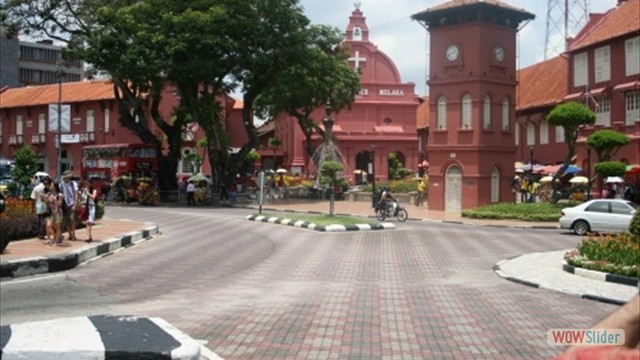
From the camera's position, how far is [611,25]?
140 feet

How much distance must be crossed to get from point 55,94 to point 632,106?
48.9m

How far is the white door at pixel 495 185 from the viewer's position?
3628 centimetres

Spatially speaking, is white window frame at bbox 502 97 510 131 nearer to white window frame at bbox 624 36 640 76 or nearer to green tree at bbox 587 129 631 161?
green tree at bbox 587 129 631 161

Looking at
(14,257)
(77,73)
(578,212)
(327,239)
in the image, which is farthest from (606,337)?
(77,73)

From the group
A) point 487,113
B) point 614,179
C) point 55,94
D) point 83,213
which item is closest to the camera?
point 83,213

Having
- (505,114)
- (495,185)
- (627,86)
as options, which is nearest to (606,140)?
(505,114)

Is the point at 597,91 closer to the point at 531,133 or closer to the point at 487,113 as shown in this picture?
the point at 487,113

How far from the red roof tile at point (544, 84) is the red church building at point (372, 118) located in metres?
9.94

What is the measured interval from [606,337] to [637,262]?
11.8m

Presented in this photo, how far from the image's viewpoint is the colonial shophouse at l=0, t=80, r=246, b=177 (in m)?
59.5

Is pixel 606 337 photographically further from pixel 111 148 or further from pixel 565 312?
pixel 111 148

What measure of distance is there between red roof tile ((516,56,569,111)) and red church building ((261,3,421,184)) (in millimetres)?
9936

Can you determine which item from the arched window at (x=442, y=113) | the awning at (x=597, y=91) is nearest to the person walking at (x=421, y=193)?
the arched window at (x=442, y=113)

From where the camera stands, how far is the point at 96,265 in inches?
535
